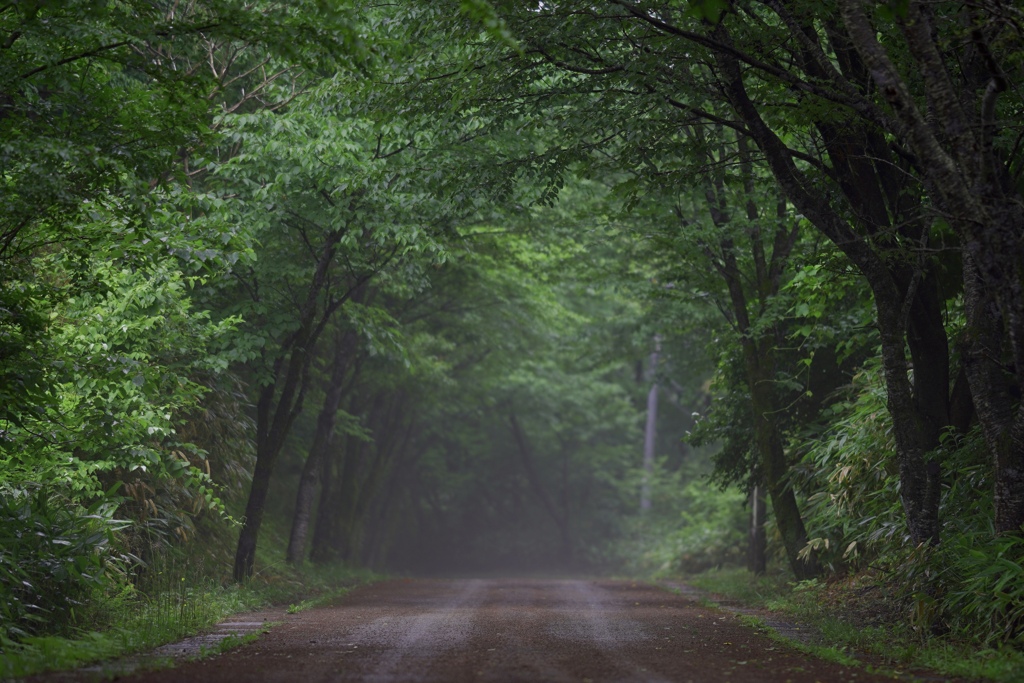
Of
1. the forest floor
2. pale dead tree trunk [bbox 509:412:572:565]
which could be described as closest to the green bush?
the forest floor

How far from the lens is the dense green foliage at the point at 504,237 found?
8.25 meters

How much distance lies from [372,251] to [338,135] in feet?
10.4

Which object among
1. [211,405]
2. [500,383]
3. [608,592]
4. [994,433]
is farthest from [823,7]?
[500,383]

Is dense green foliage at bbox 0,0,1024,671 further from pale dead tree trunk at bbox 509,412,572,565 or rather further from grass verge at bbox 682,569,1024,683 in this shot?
pale dead tree trunk at bbox 509,412,572,565

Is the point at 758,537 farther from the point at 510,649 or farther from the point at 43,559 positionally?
the point at 43,559

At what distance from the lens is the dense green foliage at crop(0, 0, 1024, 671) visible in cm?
825

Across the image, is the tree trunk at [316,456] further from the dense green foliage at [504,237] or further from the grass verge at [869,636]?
the grass verge at [869,636]

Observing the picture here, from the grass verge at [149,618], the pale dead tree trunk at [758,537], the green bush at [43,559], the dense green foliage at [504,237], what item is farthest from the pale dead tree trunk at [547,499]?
the green bush at [43,559]

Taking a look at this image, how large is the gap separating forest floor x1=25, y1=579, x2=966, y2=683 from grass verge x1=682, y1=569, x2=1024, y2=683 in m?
0.35

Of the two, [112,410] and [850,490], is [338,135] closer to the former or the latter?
[112,410]

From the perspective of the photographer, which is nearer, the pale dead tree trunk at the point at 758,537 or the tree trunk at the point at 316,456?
the pale dead tree trunk at the point at 758,537

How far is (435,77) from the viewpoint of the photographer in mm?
10844

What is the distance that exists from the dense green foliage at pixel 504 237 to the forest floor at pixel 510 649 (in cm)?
172

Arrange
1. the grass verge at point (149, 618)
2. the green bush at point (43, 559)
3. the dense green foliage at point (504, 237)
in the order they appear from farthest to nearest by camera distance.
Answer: the green bush at point (43, 559) < the dense green foliage at point (504, 237) < the grass verge at point (149, 618)
